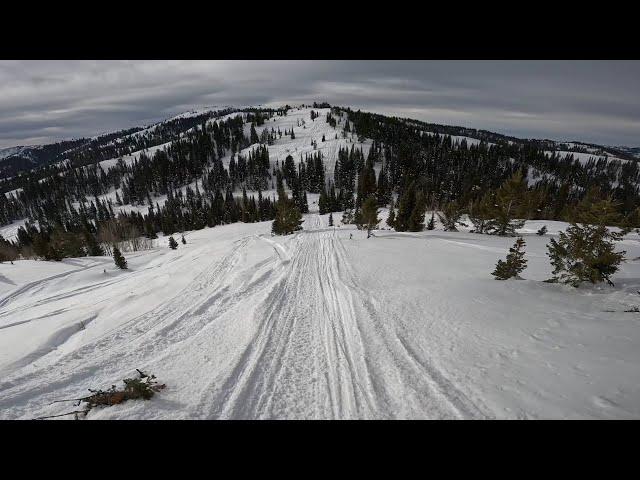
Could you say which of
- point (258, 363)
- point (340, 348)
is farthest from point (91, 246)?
point (340, 348)

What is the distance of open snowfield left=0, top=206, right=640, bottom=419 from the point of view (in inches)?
225

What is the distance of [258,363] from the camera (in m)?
7.46

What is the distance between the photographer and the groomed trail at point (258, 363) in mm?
5828

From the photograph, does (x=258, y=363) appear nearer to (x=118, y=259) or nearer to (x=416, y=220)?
(x=118, y=259)

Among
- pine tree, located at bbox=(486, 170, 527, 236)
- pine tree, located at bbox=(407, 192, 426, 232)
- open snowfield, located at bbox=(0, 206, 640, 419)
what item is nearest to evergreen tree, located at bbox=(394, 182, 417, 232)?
pine tree, located at bbox=(407, 192, 426, 232)

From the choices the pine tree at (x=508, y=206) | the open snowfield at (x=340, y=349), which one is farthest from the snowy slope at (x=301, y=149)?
the open snowfield at (x=340, y=349)

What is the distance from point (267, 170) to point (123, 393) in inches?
5602

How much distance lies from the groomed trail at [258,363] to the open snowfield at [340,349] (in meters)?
0.04

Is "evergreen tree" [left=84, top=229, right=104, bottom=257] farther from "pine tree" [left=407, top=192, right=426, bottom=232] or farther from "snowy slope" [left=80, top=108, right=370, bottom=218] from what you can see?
"snowy slope" [left=80, top=108, right=370, bottom=218]

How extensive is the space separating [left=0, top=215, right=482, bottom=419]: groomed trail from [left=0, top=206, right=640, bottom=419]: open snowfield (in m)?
0.04

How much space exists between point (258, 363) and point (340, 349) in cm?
226

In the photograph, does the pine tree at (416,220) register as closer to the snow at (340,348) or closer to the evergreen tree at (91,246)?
the snow at (340,348)

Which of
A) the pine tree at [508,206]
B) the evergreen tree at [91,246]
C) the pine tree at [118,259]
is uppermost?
the pine tree at [508,206]

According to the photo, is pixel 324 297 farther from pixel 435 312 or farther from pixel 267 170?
pixel 267 170
